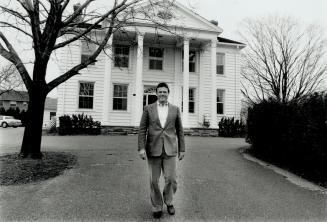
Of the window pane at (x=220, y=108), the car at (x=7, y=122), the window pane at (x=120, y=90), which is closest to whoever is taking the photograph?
the window pane at (x=120, y=90)

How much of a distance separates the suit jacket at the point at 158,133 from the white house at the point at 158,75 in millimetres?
14382

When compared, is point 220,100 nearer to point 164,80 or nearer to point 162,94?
point 164,80

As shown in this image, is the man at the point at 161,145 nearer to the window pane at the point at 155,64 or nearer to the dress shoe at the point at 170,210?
the dress shoe at the point at 170,210

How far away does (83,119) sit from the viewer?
59.9ft

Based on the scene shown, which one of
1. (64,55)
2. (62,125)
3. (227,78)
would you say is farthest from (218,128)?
(64,55)

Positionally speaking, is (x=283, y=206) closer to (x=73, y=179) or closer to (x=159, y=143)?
(x=159, y=143)

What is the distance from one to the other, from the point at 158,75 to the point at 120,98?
339 centimetres

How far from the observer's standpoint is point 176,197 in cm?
539

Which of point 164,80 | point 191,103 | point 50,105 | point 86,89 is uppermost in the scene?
point 164,80

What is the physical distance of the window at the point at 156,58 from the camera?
72.3 feet

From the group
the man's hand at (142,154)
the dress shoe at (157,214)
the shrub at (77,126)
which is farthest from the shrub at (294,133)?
the shrub at (77,126)

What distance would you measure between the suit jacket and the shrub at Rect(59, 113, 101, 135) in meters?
14.2

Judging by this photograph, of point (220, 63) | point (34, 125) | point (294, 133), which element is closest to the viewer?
point (294, 133)

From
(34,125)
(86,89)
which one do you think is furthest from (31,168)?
(86,89)
